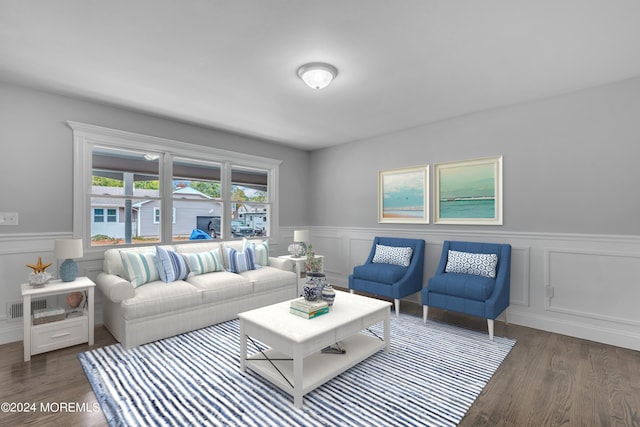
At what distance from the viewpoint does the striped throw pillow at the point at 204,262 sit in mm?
3633

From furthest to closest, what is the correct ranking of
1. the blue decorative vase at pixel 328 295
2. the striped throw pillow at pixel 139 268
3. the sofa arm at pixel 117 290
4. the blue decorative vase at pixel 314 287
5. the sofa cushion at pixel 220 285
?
1. the sofa cushion at pixel 220 285
2. the striped throw pillow at pixel 139 268
3. the sofa arm at pixel 117 290
4. the blue decorative vase at pixel 328 295
5. the blue decorative vase at pixel 314 287

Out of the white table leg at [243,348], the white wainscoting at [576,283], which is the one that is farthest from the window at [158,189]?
the white wainscoting at [576,283]

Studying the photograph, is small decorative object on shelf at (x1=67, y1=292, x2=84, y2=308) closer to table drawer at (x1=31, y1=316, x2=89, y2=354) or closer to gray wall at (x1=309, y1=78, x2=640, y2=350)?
table drawer at (x1=31, y1=316, x2=89, y2=354)

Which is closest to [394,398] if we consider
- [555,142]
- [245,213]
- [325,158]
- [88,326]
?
[88,326]

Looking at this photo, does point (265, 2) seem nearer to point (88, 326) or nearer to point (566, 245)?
point (88, 326)

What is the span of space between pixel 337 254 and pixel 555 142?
3.44 metres

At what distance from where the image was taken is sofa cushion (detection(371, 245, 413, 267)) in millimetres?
4082

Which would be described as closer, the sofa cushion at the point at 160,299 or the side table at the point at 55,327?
the side table at the point at 55,327

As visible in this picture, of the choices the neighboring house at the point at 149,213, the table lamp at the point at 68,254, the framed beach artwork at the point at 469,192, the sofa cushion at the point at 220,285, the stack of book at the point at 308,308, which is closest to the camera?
the stack of book at the point at 308,308

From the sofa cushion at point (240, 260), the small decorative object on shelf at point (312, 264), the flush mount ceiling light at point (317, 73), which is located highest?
the flush mount ceiling light at point (317, 73)

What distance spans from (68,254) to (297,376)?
256 cm

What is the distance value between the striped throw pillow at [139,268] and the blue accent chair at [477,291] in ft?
10.0

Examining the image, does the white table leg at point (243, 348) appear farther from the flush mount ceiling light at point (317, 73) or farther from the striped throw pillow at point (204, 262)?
the flush mount ceiling light at point (317, 73)

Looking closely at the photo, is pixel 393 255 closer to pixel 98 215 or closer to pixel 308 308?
pixel 308 308
